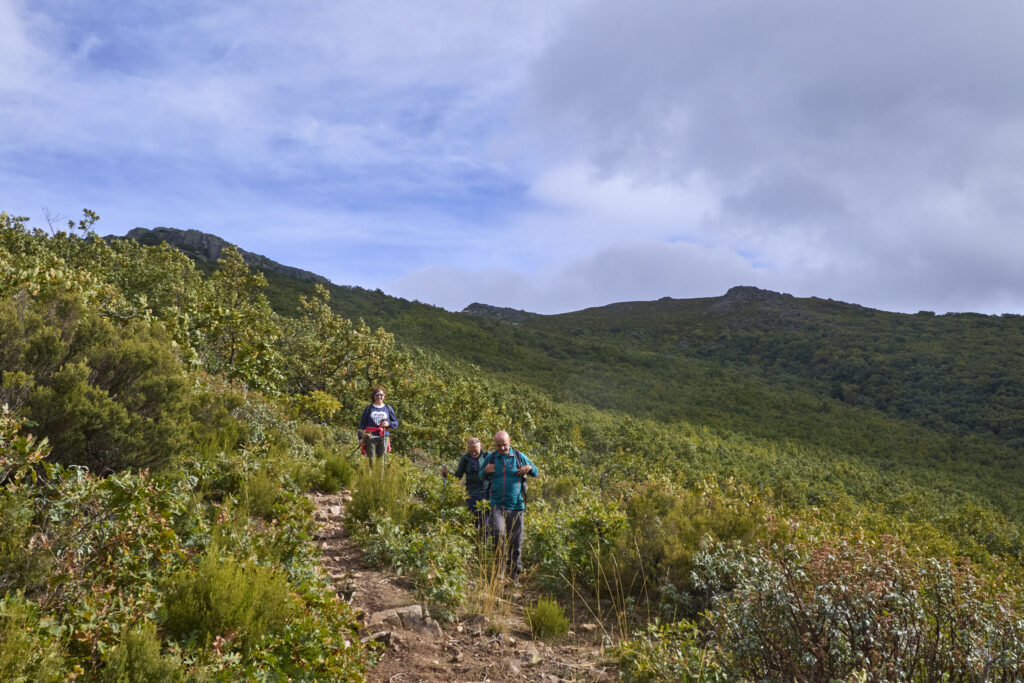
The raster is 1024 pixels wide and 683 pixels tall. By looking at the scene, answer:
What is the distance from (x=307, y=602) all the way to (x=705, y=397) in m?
43.0

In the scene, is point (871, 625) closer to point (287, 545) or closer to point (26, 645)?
point (287, 545)

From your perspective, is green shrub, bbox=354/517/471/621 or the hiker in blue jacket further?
the hiker in blue jacket

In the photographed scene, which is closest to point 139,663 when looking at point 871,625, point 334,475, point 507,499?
point 871,625

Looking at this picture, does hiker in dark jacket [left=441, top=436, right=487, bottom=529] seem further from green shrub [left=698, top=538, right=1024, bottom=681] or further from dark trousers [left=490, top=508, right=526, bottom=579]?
green shrub [left=698, top=538, right=1024, bottom=681]

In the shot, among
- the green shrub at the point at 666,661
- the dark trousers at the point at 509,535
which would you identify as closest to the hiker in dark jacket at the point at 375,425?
the dark trousers at the point at 509,535

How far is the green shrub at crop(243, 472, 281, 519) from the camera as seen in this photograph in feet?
18.5

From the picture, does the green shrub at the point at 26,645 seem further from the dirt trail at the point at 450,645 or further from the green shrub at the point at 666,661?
the green shrub at the point at 666,661

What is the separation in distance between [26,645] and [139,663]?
1.45 feet

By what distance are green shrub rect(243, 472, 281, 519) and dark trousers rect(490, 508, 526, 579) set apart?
2171 mm

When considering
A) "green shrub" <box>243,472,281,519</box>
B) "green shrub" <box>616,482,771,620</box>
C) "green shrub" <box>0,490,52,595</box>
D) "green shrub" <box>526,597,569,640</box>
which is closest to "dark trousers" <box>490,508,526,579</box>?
"green shrub" <box>526,597,569,640</box>

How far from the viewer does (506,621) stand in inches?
198

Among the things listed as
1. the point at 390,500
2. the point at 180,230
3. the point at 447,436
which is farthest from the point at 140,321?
the point at 180,230

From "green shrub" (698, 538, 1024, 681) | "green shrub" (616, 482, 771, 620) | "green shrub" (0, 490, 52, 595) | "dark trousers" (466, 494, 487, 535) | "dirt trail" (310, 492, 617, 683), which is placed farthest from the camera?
"dark trousers" (466, 494, 487, 535)

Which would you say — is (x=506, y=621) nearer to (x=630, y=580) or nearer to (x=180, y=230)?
(x=630, y=580)
